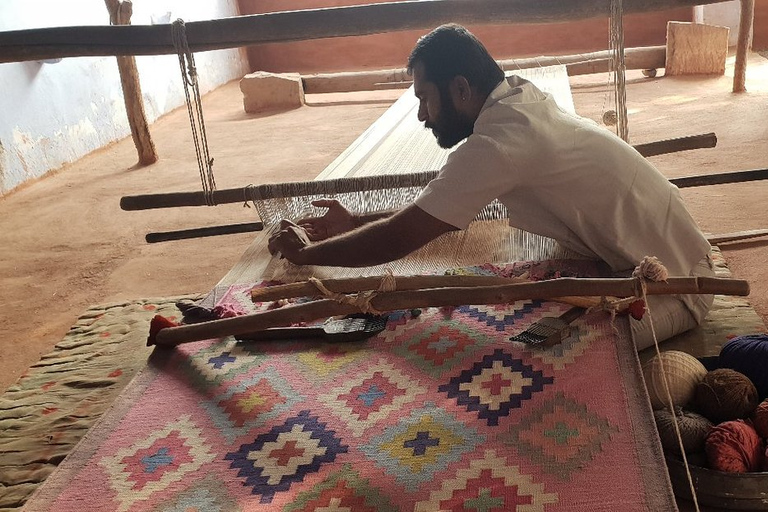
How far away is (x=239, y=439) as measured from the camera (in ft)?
4.77

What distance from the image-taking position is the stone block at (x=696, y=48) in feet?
19.3

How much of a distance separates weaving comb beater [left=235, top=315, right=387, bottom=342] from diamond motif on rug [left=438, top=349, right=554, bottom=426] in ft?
0.93

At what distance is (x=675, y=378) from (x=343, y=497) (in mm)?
754

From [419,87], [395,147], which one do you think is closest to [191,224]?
[395,147]

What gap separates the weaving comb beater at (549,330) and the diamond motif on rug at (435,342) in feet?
0.26

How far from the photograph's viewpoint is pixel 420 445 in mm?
1368

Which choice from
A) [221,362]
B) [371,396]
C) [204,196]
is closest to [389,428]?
[371,396]

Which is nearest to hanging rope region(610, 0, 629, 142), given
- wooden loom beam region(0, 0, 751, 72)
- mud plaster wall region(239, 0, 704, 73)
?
wooden loom beam region(0, 0, 751, 72)

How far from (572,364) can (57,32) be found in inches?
63.1

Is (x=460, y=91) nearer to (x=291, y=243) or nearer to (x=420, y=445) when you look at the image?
(x=291, y=243)

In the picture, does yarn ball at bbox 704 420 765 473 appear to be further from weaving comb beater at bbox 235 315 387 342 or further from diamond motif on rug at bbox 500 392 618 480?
weaving comb beater at bbox 235 315 387 342

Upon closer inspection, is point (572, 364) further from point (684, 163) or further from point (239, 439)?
point (684, 163)

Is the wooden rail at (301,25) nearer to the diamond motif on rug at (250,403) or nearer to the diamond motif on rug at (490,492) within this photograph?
the diamond motif on rug at (250,403)

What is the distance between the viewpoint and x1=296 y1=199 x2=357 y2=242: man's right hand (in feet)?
6.88
